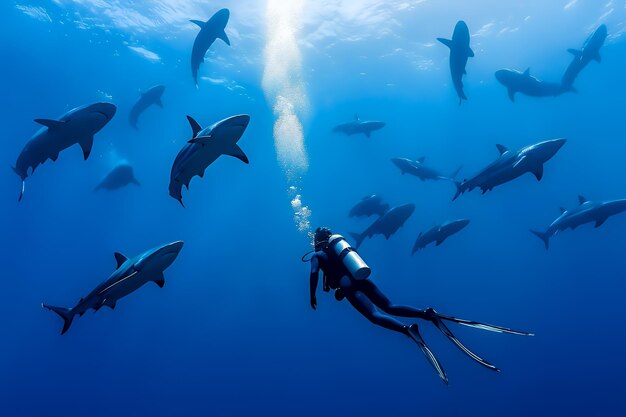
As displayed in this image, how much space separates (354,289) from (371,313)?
0.58m

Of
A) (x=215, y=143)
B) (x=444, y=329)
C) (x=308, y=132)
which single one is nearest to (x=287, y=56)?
(x=308, y=132)

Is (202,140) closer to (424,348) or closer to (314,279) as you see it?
(314,279)

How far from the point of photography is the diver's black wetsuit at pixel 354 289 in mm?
6310

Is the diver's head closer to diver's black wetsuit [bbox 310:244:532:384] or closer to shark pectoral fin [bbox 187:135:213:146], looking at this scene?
diver's black wetsuit [bbox 310:244:532:384]

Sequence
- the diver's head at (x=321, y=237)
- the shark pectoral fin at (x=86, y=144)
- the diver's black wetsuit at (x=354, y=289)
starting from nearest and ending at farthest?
the diver's black wetsuit at (x=354, y=289), the diver's head at (x=321, y=237), the shark pectoral fin at (x=86, y=144)

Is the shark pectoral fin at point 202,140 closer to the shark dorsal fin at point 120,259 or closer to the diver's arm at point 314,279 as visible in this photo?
the diver's arm at point 314,279

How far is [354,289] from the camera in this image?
6660mm

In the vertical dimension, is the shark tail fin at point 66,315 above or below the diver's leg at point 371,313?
below

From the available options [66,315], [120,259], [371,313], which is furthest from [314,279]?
[66,315]

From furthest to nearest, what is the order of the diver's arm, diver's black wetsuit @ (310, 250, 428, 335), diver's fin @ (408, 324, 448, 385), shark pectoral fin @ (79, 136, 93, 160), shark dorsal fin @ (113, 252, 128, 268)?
1. shark pectoral fin @ (79, 136, 93, 160)
2. shark dorsal fin @ (113, 252, 128, 268)
3. the diver's arm
4. diver's black wetsuit @ (310, 250, 428, 335)
5. diver's fin @ (408, 324, 448, 385)

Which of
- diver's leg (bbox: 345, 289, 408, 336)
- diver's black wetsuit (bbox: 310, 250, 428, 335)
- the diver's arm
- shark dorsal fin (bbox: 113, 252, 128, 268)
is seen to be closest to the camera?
diver's leg (bbox: 345, 289, 408, 336)

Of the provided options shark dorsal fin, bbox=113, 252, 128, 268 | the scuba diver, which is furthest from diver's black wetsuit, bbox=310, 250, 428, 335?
shark dorsal fin, bbox=113, 252, 128, 268

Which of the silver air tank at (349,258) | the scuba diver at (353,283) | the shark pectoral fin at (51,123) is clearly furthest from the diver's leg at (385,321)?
the shark pectoral fin at (51,123)

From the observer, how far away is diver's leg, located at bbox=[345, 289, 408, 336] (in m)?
5.76
